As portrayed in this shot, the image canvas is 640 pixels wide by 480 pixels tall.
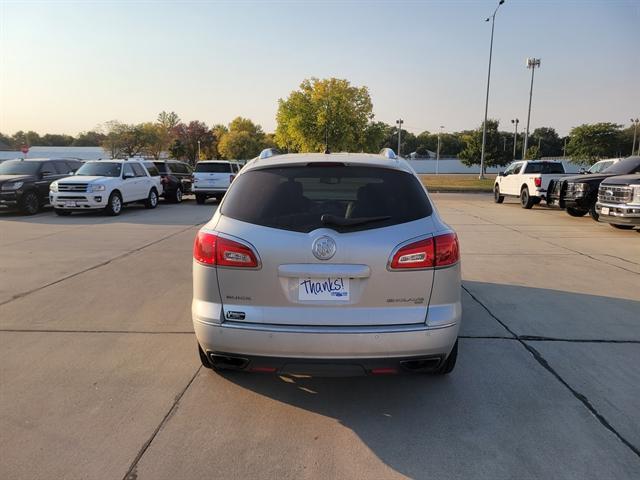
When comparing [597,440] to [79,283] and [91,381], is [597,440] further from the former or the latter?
[79,283]

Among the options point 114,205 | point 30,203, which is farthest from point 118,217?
point 30,203

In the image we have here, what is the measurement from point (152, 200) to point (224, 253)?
55.6 ft

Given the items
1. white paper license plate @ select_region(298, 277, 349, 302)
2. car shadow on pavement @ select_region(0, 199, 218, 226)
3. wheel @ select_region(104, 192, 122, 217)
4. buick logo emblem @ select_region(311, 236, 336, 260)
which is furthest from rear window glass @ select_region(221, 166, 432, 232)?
wheel @ select_region(104, 192, 122, 217)

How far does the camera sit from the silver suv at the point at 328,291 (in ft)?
10.1

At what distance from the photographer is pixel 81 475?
275 centimetres

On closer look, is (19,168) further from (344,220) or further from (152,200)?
(344,220)

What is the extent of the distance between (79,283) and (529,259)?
7.58 metres

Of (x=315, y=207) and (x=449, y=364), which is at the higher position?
(x=315, y=207)

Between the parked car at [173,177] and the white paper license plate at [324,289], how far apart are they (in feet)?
60.3

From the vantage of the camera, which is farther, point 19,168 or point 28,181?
point 19,168

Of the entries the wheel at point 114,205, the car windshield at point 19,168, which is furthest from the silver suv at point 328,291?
the car windshield at point 19,168

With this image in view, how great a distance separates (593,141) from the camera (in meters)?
64.6

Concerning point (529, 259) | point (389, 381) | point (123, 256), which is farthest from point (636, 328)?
point (123, 256)

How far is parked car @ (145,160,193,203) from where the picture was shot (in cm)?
2114
